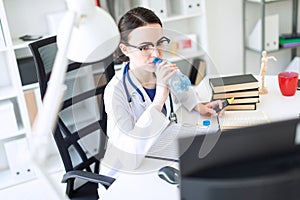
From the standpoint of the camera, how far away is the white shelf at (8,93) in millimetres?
2445

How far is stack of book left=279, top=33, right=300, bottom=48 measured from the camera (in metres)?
3.08

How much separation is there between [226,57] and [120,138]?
6.78ft

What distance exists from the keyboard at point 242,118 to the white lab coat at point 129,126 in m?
0.24

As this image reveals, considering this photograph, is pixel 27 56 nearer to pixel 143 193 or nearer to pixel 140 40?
pixel 140 40

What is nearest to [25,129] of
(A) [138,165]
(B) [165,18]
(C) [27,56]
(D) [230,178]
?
(C) [27,56]

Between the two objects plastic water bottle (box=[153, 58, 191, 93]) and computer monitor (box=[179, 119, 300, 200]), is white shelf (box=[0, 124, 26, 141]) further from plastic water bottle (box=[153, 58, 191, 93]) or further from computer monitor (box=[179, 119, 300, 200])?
computer monitor (box=[179, 119, 300, 200])

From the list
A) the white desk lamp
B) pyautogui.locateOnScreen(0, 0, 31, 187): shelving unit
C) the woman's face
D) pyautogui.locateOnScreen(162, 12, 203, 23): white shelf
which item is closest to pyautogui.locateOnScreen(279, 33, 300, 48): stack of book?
pyautogui.locateOnScreen(162, 12, 203, 23): white shelf

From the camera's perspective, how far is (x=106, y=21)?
2.72 ft

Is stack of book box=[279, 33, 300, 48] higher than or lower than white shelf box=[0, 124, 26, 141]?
higher

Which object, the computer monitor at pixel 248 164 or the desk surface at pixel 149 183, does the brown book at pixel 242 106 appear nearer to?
the desk surface at pixel 149 183

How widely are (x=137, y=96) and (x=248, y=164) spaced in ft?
2.91

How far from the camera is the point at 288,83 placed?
5.59 ft

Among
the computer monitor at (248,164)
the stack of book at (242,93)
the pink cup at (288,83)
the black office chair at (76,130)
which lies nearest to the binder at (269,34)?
the pink cup at (288,83)

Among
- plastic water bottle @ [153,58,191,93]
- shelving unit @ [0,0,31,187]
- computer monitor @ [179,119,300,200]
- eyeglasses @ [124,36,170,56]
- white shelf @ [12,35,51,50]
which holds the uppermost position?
eyeglasses @ [124,36,170,56]
